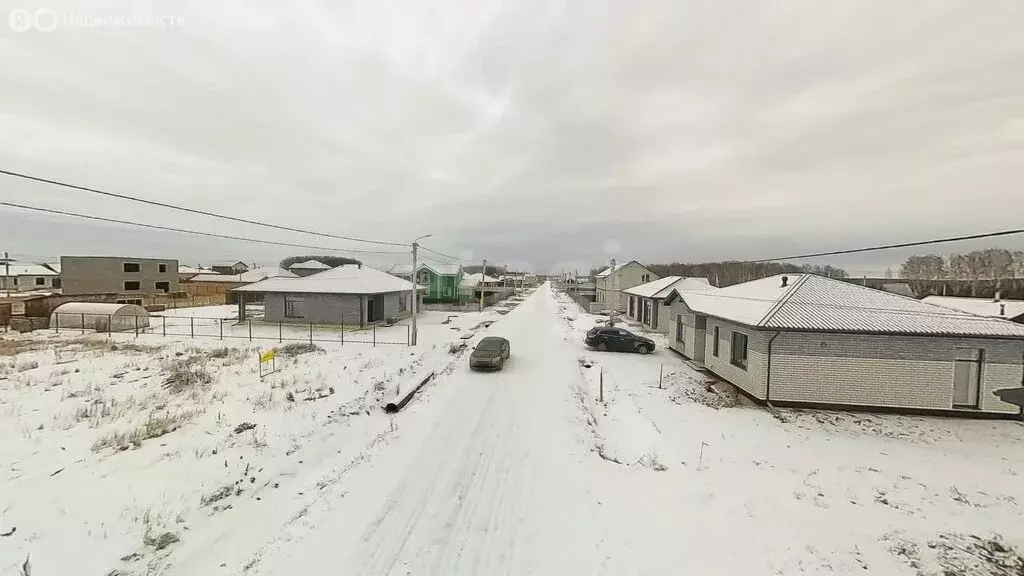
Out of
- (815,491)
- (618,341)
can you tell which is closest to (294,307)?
(618,341)

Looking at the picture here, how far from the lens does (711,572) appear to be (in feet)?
20.7

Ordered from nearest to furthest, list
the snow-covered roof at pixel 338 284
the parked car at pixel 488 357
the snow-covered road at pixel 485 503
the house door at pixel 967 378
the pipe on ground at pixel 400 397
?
the snow-covered road at pixel 485 503, the pipe on ground at pixel 400 397, the house door at pixel 967 378, the parked car at pixel 488 357, the snow-covered roof at pixel 338 284

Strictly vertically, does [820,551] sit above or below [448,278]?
below

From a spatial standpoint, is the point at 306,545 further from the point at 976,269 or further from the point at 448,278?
the point at 976,269

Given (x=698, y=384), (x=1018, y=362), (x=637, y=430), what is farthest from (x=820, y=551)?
(x=1018, y=362)

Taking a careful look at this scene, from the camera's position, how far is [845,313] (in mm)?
15672

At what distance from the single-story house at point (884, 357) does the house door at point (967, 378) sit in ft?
0.08

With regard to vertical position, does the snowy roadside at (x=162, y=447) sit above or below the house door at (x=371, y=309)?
below

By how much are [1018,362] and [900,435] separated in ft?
21.2

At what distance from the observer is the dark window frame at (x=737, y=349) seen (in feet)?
56.3

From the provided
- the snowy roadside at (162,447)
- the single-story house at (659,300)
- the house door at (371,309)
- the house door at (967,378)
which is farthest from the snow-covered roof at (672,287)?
the house door at (371,309)

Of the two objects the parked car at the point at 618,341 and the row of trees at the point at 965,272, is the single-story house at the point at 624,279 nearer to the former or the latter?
the parked car at the point at 618,341

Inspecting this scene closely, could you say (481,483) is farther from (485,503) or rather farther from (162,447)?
(162,447)

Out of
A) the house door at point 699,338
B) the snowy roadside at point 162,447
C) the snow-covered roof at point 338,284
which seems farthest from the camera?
the snow-covered roof at point 338,284
